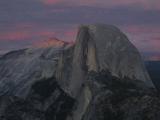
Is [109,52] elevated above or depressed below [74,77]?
above

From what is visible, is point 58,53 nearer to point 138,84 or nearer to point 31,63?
point 31,63

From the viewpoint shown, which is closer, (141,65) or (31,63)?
(141,65)

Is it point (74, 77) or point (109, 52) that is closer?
point (109, 52)

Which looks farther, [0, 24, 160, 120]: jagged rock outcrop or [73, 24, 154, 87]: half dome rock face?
[73, 24, 154, 87]: half dome rock face

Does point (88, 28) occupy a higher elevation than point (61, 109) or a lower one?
higher

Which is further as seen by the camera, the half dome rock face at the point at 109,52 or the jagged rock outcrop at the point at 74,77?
the half dome rock face at the point at 109,52

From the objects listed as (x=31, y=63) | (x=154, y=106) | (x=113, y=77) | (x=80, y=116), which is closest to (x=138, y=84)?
(x=113, y=77)
